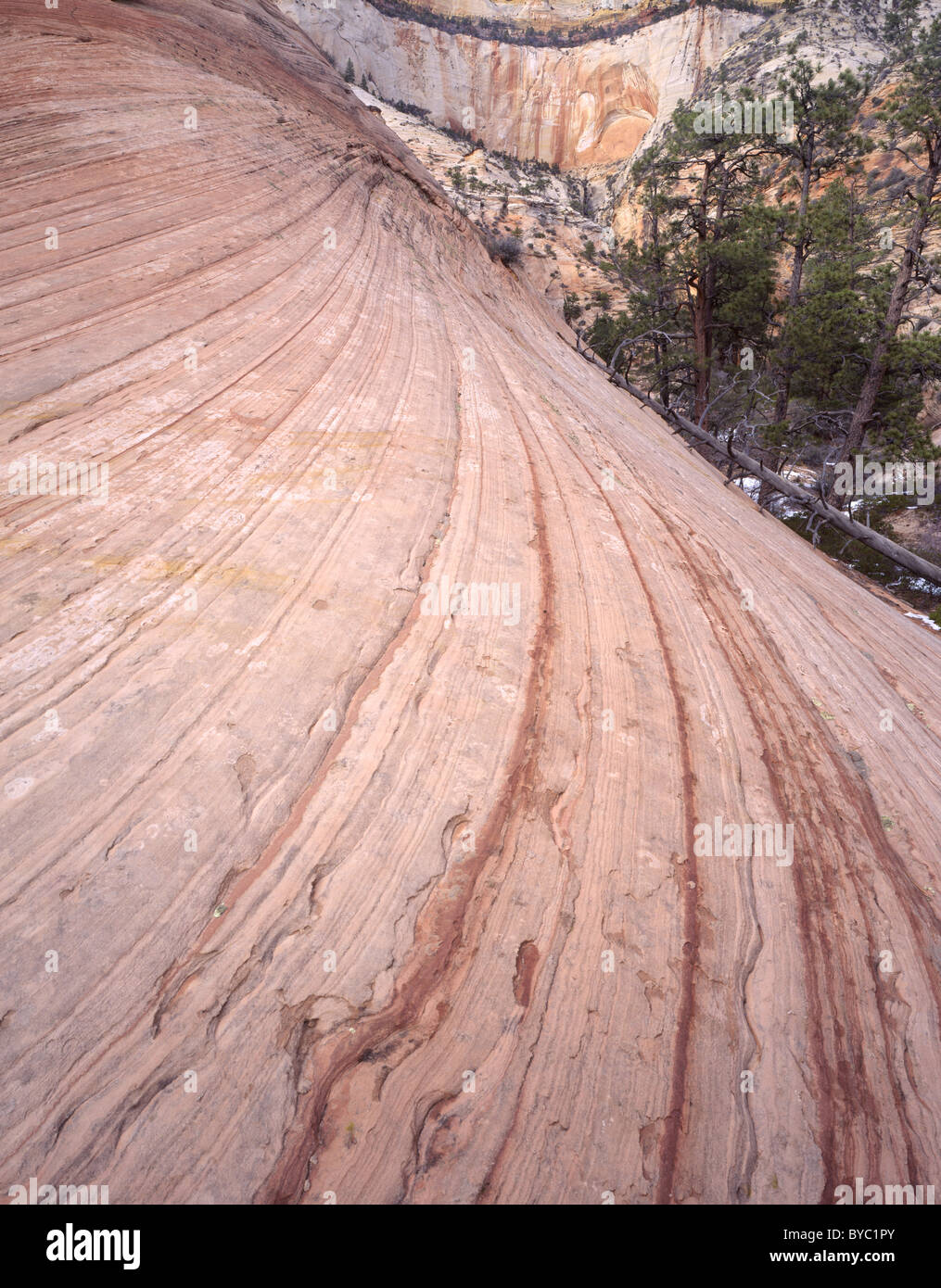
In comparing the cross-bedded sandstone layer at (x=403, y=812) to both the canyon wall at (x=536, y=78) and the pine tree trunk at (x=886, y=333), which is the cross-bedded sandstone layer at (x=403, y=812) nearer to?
the pine tree trunk at (x=886, y=333)

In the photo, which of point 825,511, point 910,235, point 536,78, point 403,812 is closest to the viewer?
point 403,812

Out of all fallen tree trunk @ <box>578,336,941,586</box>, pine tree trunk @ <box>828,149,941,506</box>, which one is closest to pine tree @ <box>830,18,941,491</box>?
pine tree trunk @ <box>828,149,941,506</box>

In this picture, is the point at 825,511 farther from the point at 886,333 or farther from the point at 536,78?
the point at 536,78

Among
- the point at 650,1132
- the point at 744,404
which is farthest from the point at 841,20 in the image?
the point at 650,1132

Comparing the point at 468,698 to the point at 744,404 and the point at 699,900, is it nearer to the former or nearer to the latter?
the point at 699,900

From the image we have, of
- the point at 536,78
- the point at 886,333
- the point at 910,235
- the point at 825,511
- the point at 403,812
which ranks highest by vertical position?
the point at 536,78

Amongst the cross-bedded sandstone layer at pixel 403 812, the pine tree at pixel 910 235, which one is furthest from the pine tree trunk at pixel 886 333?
the cross-bedded sandstone layer at pixel 403 812

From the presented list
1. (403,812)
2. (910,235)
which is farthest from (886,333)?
(403,812)
